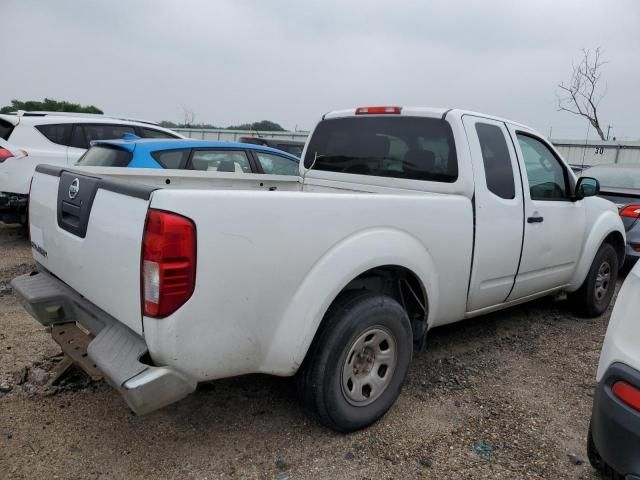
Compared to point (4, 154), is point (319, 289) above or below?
above

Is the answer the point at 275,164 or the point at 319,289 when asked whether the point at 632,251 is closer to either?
the point at 275,164

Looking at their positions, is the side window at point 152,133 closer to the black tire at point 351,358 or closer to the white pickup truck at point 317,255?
the white pickup truck at point 317,255

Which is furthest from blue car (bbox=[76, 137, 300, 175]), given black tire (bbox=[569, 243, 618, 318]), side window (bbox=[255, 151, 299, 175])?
black tire (bbox=[569, 243, 618, 318])

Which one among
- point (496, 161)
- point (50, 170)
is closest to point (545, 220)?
point (496, 161)

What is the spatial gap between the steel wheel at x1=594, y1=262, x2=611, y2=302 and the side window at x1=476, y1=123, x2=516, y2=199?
196cm

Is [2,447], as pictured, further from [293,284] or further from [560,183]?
[560,183]

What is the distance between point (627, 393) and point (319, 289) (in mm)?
1332

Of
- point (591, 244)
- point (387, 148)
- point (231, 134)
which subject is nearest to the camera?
point (387, 148)

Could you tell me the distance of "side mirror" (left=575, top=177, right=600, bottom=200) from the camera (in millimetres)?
4184

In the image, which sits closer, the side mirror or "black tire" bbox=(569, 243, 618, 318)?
the side mirror

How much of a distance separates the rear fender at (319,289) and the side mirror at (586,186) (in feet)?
7.89

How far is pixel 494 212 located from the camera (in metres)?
3.44

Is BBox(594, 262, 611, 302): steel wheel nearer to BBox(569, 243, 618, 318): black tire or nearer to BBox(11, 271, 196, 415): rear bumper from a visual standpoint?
BBox(569, 243, 618, 318): black tire

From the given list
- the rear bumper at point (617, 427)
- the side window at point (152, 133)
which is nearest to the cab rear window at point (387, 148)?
the rear bumper at point (617, 427)
